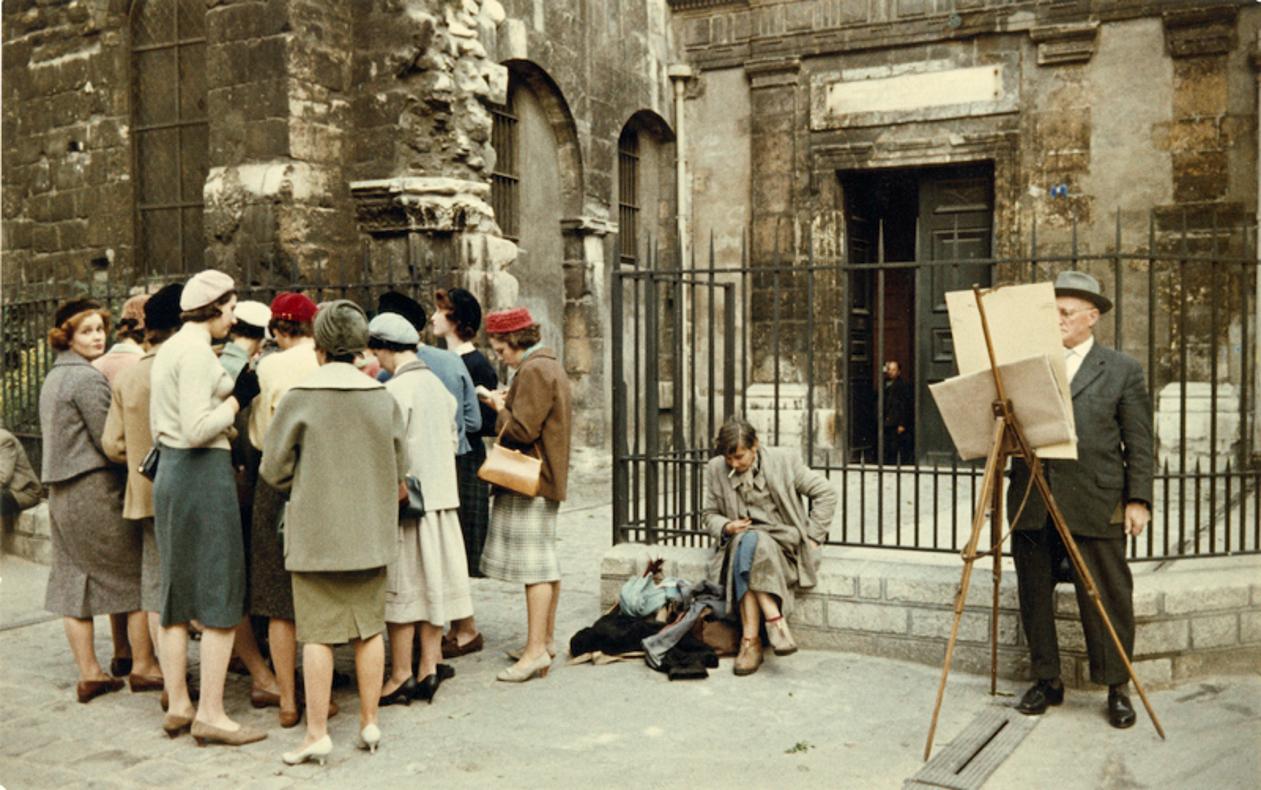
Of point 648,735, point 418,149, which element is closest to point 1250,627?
point 648,735

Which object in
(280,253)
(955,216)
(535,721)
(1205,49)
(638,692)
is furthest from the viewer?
(955,216)

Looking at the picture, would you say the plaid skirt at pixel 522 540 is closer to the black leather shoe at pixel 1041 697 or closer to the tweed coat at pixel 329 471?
the tweed coat at pixel 329 471

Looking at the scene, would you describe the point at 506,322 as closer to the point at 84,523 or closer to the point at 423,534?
the point at 423,534

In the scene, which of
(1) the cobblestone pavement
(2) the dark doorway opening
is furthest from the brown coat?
(2) the dark doorway opening

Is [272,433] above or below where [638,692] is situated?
above

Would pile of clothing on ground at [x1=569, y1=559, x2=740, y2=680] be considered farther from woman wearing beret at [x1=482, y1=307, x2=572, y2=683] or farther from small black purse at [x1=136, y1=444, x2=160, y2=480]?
small black purse at [x1=136, y1=444, x2=160, y2=480]

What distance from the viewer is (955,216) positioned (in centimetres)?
1357

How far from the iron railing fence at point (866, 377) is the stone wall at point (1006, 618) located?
0.19m

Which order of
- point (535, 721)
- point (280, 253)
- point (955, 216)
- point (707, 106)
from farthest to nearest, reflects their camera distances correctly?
1. point (707, 106)
2. point (955, 216)
3. point (280, 253)
4. point (535, 721)

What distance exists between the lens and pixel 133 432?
5195 millimetres

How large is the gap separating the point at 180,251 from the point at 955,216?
8111mm

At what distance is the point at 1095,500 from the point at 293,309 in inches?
134

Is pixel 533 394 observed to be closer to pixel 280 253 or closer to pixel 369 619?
pixel 369 619

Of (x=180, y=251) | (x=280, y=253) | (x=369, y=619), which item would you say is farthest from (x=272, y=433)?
(x=180, y=251)
